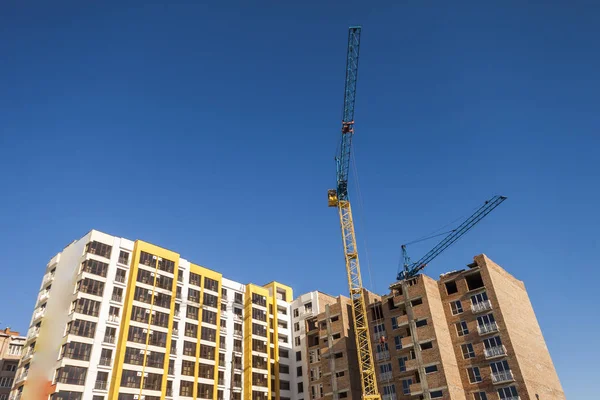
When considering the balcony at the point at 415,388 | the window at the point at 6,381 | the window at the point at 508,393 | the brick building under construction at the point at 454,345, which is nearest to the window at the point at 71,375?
the window at the point at 6,381

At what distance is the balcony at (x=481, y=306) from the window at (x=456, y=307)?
103 inches

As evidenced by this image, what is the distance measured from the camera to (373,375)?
8194 centimetres

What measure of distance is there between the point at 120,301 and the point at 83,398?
16.9 m

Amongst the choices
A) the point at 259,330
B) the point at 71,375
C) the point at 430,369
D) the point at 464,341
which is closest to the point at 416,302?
the point at 464,341

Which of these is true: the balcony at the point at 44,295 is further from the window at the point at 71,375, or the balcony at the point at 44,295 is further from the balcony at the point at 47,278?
the window at the point at 71,375

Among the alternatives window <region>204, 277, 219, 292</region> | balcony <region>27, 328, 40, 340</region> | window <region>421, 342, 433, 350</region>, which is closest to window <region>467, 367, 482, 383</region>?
window <region>421, 342, 433, 350</region>

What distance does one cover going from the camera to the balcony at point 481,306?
75.0m

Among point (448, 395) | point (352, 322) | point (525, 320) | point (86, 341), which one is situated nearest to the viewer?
point (448, 395)

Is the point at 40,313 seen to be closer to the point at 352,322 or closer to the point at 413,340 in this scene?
the point at 352,322

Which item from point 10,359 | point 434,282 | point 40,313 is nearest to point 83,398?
point 40,313

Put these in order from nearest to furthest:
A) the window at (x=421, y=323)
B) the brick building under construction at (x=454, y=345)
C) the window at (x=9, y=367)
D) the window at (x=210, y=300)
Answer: the brick building under construction at (x=454, y=345) < the window at (x=421, y=323) < the window at (x=210, y=300) < the window at (x=9, y=367)

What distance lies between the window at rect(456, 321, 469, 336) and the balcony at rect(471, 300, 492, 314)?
305cm

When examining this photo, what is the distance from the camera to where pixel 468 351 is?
75.2m

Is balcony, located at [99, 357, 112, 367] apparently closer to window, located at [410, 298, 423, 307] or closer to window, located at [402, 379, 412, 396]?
window, located at [402, 379, 412, 396]
